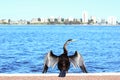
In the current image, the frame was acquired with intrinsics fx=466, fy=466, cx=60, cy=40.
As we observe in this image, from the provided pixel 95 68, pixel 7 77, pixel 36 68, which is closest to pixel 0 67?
pixel 36 68

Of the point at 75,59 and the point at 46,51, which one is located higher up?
the point at 75,59

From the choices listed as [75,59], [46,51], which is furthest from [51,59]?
[46,51]

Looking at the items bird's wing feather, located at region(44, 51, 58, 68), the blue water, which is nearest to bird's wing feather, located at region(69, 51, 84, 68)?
bird's wing feather, located at region(44, 51, 58, 68)

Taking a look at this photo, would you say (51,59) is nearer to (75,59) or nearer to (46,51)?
(75,59)

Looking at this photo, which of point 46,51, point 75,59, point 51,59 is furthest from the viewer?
point 46,51

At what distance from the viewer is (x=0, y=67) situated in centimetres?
2856

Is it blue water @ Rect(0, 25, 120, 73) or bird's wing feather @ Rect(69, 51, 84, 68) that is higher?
bird's wing feather @ Rect(69, 51, 84, 68)

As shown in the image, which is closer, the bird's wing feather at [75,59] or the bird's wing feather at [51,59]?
the bird's wing feather at [51,59]

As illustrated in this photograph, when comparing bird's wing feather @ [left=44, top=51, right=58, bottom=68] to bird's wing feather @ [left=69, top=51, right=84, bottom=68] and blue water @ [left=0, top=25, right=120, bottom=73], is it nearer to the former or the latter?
bird's wing feather @ [left=69, top=51, right=84, bottom=68]

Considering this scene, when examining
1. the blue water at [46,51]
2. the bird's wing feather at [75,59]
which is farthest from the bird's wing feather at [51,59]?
the blue water at [46,51]

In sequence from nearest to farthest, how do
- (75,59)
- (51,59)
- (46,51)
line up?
(51,59)
(75,59)
(46,51)

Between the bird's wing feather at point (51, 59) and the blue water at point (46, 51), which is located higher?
the bird's wing feather at point (51, 59)

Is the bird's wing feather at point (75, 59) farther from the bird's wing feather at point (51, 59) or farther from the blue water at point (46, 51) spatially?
the blue water at point (46, 51)

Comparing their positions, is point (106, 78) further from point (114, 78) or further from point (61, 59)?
point (61, 59)
